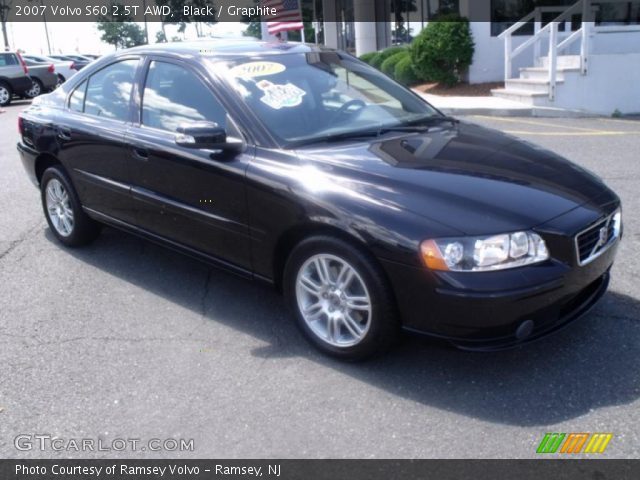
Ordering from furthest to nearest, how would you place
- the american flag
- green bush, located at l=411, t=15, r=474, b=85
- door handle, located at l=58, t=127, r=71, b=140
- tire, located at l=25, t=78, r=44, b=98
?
tire, located at l=25, t=78, r=44, b=98 < green bush, located at l=411, t=15, r=474, b=85 < the american flag < door handle, located at l=58, t=127, r=71, b=140

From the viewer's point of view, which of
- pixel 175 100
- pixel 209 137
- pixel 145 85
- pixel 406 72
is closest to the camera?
pixel 209 137

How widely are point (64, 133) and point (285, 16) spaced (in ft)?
27.0

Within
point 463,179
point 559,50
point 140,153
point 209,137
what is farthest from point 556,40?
point 209,137

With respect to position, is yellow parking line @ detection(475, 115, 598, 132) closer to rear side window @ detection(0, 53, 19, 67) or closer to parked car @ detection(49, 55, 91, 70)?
rear side window @ detection(0, 53, 19, 67)

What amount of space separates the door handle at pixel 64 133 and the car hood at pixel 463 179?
2.35 m

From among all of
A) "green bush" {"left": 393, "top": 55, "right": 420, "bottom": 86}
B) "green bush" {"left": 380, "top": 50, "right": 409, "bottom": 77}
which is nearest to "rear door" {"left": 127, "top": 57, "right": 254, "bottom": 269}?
"green bush" {"left": 393, "top": 55, "right": 420, "bottom": 86}

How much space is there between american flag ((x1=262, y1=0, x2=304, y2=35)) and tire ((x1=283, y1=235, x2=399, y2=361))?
9.82 meters

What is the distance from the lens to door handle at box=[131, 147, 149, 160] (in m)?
4.57

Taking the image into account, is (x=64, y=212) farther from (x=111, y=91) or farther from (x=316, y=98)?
(x=316, y=98)

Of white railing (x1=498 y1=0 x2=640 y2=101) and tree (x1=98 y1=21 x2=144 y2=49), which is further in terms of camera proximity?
tree (x1=98 y1=21 x2=144 y2=49)

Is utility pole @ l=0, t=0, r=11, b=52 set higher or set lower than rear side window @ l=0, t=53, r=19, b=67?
higher

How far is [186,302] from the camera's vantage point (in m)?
4.65

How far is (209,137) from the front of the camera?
3881 mm

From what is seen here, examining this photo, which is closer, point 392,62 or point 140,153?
point 140,153
